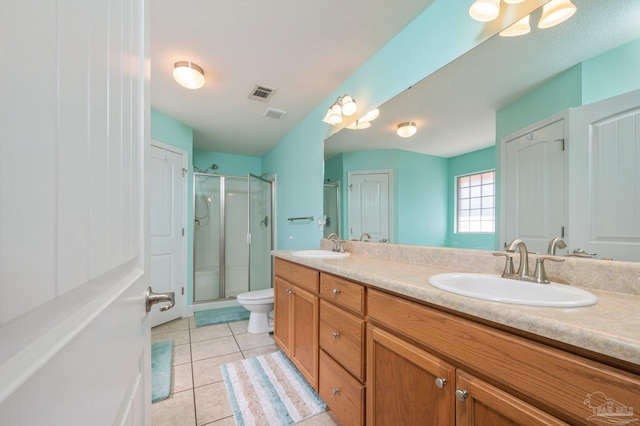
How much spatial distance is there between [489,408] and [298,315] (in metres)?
1.27

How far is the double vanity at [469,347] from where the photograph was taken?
53cm

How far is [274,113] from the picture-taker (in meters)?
2.76

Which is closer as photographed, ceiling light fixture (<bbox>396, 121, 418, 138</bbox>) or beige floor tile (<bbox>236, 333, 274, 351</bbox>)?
ceiling light fixture (<bbox>396, 121, 418, 138</bbox>)

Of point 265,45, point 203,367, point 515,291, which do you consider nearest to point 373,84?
point 265,45

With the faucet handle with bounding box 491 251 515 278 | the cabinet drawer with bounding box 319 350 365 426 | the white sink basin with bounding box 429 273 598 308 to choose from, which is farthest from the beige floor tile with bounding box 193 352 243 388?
the faucet handle with bounding box 491 251 515 278

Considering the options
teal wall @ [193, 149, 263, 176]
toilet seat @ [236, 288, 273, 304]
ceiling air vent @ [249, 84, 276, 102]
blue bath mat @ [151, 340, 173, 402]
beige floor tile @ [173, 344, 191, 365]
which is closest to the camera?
blue bath mat @ [151, 340, 173, 402]

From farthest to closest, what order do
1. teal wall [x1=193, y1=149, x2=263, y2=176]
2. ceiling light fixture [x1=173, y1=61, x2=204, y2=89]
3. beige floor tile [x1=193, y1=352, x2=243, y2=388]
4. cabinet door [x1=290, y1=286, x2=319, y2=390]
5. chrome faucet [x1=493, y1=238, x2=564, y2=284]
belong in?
teal wall [x1=193, y1=149, x2=263, y2=176]
ceiling light fixture [x1=173, y1=61, x2=204, y2=89]
beige floor tile [x1=193, y1=352, x2=243, y2=388]
cabinet door [x1=290, y1=286, x2=319, y2=390]
chrome faucet [x1=493, y1=238, x2=564, y2=284]

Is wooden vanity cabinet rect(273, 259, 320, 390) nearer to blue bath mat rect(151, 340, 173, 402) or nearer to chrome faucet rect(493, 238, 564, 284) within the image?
blue bath mat rect(151, 340, 173, 402)

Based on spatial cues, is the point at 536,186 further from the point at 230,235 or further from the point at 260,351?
the point at 230,235

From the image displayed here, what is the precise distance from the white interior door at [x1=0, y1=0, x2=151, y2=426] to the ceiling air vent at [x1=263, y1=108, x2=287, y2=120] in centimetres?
236

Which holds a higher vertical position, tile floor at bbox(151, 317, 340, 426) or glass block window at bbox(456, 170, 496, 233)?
glass block window at bbox(456, 170, 496, 233)

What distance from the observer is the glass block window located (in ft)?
4.08

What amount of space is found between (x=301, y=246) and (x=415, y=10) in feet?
7.39
